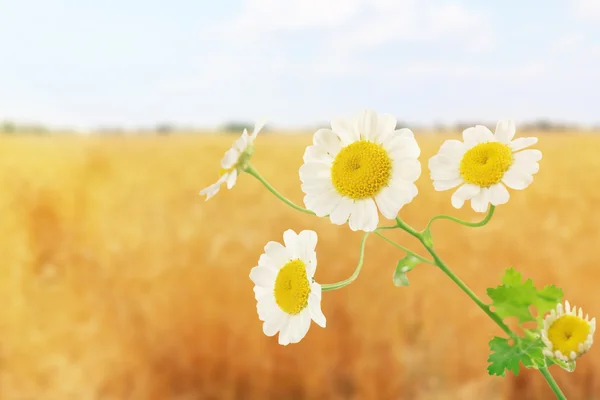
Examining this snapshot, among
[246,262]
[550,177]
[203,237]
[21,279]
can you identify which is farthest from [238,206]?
[550,177]

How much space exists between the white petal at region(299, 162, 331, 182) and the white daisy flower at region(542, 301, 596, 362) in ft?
0.66

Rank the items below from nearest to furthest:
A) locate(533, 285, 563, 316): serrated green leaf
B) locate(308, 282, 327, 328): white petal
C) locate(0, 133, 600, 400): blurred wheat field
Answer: locate(308, 282, 327, 328): white petal < locate(533, 285, 563, 316): serrated green leaf < locate(0, 133, 600, 400): blurred wheat field

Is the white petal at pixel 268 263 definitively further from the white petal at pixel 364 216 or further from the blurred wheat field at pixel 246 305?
the blurred wheat field at pixel 246 305

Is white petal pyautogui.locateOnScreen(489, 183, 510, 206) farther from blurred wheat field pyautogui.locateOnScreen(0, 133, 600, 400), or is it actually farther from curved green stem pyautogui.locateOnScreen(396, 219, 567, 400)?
blurred wheat field pyautogui.locateOnScreen(0, 133, 600, 400)

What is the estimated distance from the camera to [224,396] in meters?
1.37

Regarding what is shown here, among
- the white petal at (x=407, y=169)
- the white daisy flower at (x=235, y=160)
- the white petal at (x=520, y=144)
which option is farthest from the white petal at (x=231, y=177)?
the white petal at (x=520, y=144)

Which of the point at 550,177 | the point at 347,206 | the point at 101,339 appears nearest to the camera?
the point at 347,206

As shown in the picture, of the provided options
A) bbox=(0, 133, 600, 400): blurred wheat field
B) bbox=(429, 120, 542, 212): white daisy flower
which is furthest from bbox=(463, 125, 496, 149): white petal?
bbox=(0, 133, 600, 400): blurred wheat field

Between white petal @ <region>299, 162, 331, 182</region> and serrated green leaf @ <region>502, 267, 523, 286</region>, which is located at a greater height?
white petal @ <region>299, 162, 331, 182</region>

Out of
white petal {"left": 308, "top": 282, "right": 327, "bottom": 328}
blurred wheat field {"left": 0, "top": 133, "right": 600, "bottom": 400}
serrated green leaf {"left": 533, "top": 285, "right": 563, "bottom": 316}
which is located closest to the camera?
white petal {"left": 308, "top": 282, "right": 327, "bottom": 328}

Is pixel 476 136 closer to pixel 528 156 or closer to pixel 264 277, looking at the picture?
pixel 528 156

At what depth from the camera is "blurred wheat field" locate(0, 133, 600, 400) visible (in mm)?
1351

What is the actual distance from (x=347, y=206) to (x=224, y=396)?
1.10 m

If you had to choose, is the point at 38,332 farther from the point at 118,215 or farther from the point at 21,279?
the point at 118,215
